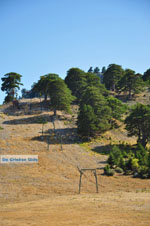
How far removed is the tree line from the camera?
51344mm

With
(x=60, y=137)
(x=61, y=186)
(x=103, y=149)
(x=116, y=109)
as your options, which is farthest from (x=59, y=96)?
(x=61, y=186)

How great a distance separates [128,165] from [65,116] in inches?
1478

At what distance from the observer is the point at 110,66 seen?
102 meters

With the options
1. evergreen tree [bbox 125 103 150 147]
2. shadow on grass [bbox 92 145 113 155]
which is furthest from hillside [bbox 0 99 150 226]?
evergreen tree [bbox 125 103 150 147]

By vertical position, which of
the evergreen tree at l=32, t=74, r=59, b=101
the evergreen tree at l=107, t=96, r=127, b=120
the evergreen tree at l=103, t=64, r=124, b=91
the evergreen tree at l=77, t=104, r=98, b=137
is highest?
the evergreen tree at l=103, t=64, r=124, b=91

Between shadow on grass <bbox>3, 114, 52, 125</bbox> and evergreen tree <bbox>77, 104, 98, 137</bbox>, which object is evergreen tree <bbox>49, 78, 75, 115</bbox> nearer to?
shadow on grass <bbox>3, 114, 52, 125</bbox>

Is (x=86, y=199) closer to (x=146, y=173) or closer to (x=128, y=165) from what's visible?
(x=146, y=173)

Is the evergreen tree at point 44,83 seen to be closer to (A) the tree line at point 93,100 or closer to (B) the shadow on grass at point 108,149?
(A) the tree line at point 93,100

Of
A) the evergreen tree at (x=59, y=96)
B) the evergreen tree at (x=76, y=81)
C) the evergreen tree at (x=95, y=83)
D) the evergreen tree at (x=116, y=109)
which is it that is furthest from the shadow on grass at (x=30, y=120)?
the evergreen tree at (x=95, y=83)

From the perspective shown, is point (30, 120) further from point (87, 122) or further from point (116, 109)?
point (116, 109)

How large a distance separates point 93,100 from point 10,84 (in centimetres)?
3043

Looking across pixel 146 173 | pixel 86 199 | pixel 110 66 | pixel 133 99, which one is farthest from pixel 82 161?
pixel 110 66

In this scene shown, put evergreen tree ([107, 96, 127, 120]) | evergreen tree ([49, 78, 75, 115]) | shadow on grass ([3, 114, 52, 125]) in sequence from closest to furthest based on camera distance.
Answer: shadow on grass ([3, 114, 52, 125]), evergreen tree ([107, 96, 127, 120]), evergreen tree ([49, 78, 75, 115])

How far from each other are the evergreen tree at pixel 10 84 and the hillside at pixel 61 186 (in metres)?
16.9
